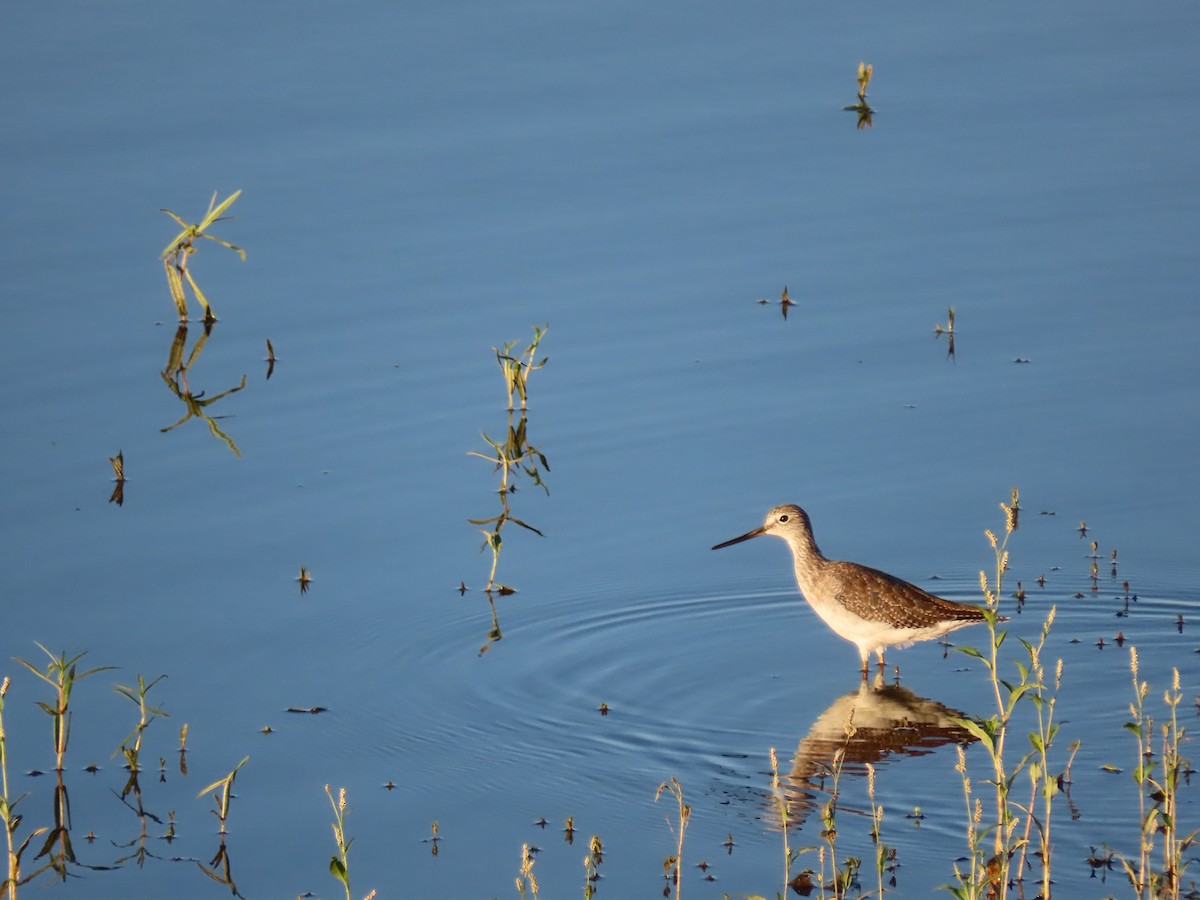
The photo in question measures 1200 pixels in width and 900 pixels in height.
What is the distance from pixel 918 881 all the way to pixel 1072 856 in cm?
64

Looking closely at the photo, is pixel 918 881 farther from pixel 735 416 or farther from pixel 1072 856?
pixel 735 416

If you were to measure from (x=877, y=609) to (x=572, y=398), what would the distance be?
11.0 ft

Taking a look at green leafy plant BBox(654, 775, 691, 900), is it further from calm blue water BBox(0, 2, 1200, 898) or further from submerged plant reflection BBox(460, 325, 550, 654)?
submerged plant reflection BBox(460, 325, 550, 654)

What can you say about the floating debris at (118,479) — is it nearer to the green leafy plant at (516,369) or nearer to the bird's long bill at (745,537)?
the green leafy plant at (516,369)

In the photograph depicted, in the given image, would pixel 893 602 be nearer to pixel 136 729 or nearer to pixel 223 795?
pixel 223 795

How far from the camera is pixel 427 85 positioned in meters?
16.7

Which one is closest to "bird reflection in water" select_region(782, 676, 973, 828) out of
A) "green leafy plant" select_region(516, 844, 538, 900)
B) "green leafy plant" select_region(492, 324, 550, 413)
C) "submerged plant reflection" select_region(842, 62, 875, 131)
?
"green leafy plant" select_region(516, 844, 538, 900)

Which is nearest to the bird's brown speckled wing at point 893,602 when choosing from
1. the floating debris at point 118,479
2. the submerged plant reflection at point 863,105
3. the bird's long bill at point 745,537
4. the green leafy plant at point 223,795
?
the bird's long bill at point 745,537

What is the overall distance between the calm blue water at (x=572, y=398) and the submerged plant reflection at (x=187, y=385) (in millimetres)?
75

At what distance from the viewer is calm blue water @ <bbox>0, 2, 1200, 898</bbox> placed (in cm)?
820

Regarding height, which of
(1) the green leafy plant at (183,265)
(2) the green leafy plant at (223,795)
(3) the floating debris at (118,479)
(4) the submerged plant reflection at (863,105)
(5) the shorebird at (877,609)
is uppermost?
(4) the submerged plant reflection at (863,105)

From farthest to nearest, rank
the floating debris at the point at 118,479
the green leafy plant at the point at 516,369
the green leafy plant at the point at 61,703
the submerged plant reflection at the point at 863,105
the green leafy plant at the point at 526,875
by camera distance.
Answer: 1. the submerged plant reflection at the point at 863,105
2. the green leafy plant at the point at 516,369
3. the floating debris at the point at 118,479
4. the green leafy plant at the point at 61,703
5. the green leafy plant at the point at 526,875

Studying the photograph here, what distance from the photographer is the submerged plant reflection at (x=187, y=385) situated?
1181 centimetres

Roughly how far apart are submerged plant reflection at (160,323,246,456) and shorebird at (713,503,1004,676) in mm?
3973
